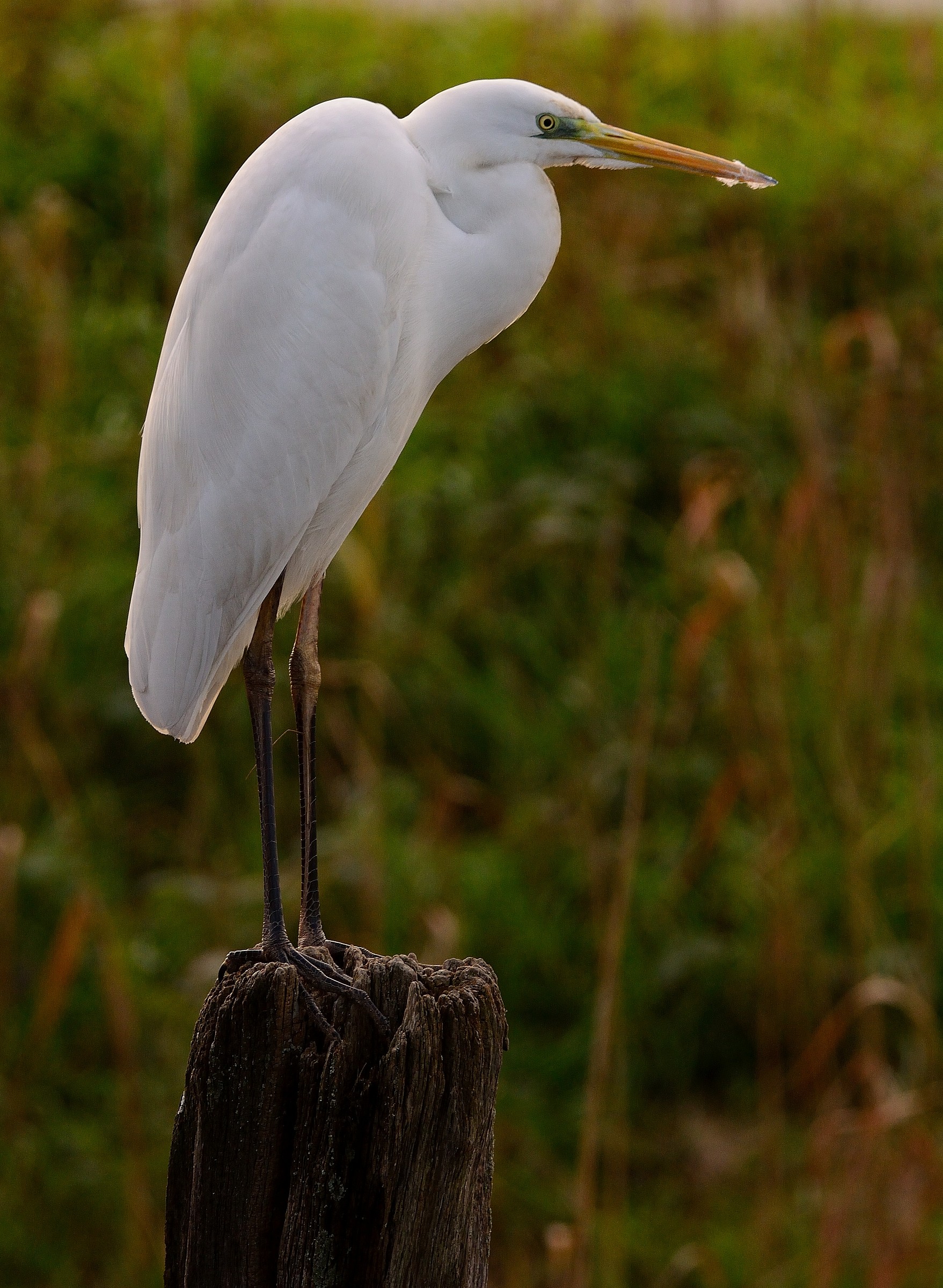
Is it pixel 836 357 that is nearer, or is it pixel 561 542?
pixel 836 357

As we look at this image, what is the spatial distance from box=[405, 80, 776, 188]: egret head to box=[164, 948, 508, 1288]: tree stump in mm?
976

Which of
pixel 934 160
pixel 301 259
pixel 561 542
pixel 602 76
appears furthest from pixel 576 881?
pixel 602 76

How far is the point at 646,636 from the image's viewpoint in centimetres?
380

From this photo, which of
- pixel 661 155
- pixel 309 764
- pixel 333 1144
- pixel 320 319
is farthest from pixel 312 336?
pixel 333 1144

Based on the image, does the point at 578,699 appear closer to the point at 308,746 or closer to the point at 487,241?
the point at 308,746

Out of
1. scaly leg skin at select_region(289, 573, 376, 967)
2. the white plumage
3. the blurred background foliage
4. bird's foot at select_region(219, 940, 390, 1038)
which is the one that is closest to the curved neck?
the white plumage

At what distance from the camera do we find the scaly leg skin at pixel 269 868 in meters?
1.52

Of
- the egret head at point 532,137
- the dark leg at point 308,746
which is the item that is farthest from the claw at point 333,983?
the egret head at point 532,137

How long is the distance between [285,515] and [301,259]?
0.31m

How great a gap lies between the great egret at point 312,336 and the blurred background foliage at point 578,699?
0.48 m

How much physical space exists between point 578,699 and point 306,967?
2055 millimetres

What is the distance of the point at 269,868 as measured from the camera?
5.99ft

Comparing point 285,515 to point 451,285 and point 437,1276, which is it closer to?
point 451,285

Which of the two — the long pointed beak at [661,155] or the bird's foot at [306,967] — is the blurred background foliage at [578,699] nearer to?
the bird's foot at [306,967]
